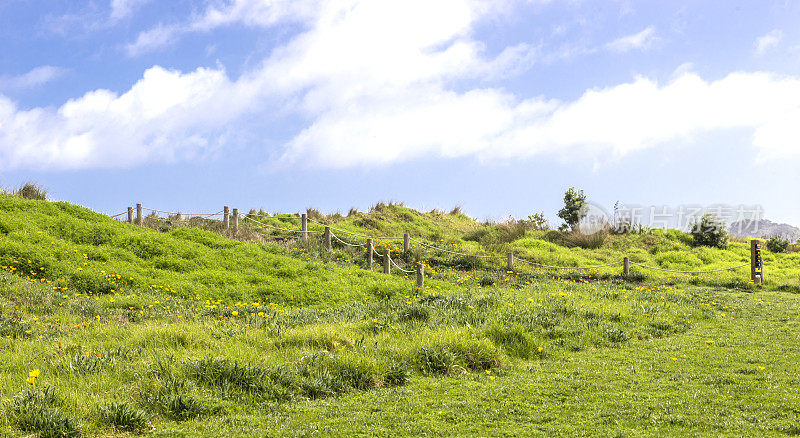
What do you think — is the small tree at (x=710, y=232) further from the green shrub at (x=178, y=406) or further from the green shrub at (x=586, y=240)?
the green shrub at (x=178, y=406)

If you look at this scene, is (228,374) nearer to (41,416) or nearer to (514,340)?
(41,416)

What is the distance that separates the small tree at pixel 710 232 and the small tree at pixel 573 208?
20.8 feet

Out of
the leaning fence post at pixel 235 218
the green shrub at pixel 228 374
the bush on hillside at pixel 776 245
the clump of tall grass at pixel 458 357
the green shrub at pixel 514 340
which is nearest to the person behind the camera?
the green shrub at pixel 228 374

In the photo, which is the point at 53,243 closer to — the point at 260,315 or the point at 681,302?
the point at 260,315

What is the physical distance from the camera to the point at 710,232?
30.5 m

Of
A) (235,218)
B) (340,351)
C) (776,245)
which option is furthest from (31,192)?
(776,245)

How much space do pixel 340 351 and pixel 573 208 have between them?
95.7 ft

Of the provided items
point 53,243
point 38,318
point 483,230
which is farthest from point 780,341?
point 483,230

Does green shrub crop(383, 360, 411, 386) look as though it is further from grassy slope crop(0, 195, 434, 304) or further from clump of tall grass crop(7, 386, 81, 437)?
grassy slope crop(0, 195, 434, 304)

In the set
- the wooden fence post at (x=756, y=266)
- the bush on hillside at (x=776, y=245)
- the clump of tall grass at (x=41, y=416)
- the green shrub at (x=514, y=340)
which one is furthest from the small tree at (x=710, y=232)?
the clump of tall grass at (x=41, y=416)

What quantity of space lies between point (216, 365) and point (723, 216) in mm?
31941

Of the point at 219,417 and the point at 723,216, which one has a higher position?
the point at 723,216

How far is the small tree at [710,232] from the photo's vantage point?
99.3ft

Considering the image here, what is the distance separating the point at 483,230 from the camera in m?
32.9
